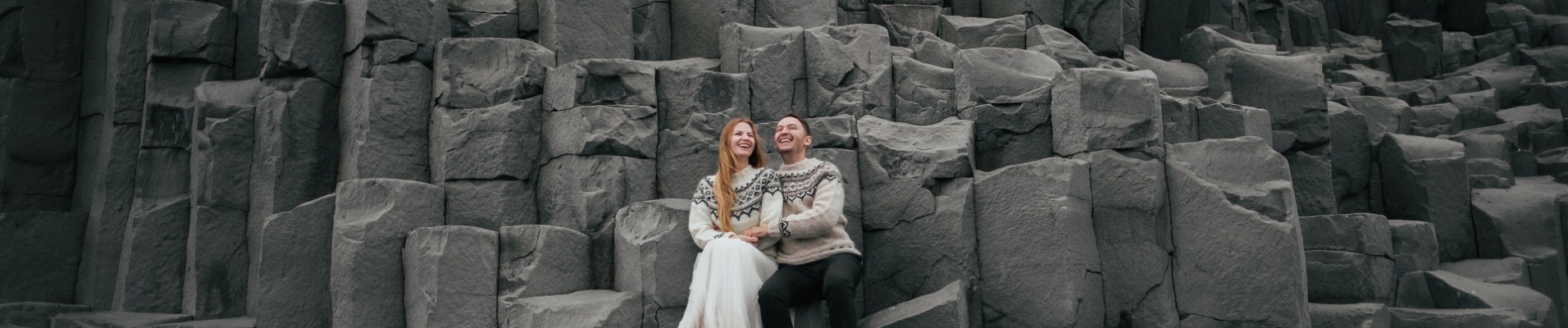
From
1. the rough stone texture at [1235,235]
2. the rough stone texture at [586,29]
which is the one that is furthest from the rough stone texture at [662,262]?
the rough stone texture at [1235,235]

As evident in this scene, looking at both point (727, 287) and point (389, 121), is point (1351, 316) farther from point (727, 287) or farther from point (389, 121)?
point (389, 121)

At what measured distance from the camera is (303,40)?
913 cm

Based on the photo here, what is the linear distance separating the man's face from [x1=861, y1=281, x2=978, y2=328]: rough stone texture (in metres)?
1.17

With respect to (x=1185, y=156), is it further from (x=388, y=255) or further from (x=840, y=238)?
(x=388, y=255)

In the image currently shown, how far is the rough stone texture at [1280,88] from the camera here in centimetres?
1053

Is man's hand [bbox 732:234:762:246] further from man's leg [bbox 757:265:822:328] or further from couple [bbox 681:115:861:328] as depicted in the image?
man's leg [bbox 757:265:822:328]

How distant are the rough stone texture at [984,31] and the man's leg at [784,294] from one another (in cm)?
507

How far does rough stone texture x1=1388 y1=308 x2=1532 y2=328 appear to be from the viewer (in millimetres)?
9158

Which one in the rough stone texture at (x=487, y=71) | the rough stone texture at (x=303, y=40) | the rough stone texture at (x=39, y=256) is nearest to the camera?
the rough stone texture at (x=487, y=71)

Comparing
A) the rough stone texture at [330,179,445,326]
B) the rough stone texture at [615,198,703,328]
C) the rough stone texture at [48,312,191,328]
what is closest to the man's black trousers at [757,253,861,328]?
the rough stone texture at [615,198,703,328]

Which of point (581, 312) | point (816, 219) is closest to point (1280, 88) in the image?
point (816, 219)

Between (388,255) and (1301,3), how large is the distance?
1588 centimetres

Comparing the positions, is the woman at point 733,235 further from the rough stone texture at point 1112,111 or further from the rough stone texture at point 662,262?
the rough stone texture at point 1112,111

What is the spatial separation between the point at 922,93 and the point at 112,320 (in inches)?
258
